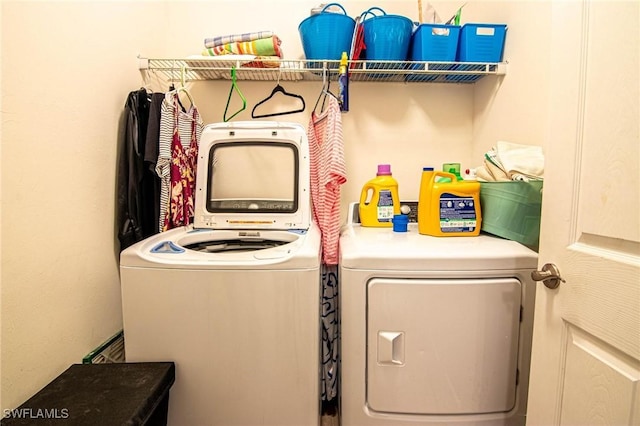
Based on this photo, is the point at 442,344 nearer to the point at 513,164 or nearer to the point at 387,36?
the point at 513,164

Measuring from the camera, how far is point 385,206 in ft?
5.22

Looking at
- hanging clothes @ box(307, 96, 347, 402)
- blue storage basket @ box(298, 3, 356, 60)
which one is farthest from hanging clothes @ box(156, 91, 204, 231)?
blue storage basket @ box(298, 3, 356, 60)

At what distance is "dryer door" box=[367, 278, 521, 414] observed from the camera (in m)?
1.06

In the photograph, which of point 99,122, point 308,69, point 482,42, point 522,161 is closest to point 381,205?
point 522,161

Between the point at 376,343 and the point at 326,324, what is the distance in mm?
477

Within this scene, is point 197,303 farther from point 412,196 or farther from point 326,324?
point 412,196

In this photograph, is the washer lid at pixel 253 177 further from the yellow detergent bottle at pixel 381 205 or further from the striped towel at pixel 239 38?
the striped towel at pixel 239 38

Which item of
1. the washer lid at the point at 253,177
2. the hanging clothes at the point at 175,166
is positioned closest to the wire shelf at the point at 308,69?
the hanging clothes at the point at 175,166

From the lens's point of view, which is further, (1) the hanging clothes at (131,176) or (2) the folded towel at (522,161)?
(1) the hanging clothes at (131,176)

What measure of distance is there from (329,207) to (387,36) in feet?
3.10

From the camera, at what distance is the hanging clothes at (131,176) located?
1.37 metres

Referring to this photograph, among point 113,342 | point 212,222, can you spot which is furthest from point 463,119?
point 113,342

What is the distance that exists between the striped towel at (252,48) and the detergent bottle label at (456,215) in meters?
A: 1.15

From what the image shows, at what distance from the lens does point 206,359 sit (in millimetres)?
1099
